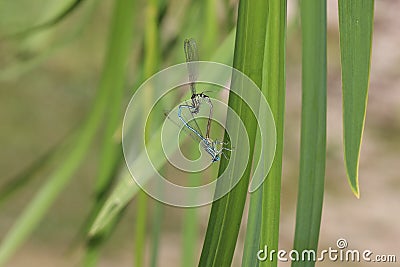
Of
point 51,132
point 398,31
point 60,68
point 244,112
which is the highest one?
point 398,31

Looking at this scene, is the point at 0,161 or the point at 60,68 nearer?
the point at 0,161

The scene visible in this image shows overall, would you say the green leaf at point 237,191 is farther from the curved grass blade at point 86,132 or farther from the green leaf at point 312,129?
the curved grass blade at point 86,132

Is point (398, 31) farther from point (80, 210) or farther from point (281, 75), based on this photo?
point (281, 75)

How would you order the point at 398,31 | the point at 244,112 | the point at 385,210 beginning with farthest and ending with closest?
the point at 398,31, the point at 385,210, the point at 244,112

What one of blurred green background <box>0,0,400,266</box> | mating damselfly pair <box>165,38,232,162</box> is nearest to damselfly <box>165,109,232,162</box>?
mating damselfly pair <box>165,38,232,162</box>

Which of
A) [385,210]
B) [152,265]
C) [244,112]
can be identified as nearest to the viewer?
[244,112]

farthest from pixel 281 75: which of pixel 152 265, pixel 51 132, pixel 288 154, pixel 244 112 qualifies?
pixel 51 132

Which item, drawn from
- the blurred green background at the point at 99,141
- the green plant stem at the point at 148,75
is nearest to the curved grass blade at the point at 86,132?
the green plant stem at the point at 148,75
